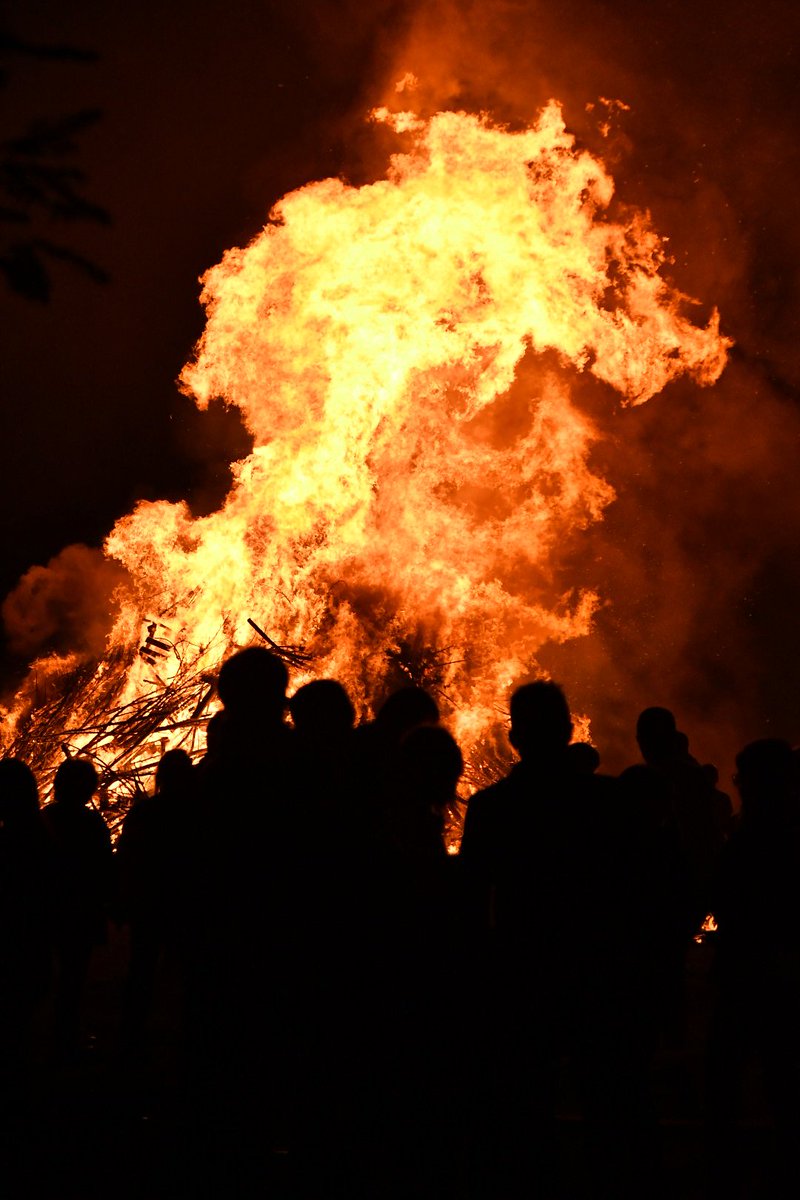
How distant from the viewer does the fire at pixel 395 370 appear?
1290cm

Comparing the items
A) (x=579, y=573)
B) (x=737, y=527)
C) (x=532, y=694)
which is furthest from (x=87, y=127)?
(x=737, y=527)

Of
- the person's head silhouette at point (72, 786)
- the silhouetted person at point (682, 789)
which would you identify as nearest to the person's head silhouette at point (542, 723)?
the silhouetted person at point (682, 789)

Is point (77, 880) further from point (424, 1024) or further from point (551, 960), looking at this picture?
point (551, 960)

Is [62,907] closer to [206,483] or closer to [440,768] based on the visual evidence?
[440,768]

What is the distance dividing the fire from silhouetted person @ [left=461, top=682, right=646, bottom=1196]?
9.59m

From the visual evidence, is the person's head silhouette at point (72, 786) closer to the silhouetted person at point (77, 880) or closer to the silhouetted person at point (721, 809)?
the silhouetted person at point (77, 880)

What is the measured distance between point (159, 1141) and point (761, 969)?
2.21 metres

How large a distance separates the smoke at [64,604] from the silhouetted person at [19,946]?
1059 cm

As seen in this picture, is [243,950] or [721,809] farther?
[721,809]

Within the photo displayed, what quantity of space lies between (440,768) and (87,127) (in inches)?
82.8

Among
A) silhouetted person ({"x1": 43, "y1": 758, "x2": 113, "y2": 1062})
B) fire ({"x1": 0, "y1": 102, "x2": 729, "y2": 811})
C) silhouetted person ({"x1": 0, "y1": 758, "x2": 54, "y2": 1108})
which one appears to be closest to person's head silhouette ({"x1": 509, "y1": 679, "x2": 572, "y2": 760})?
silhouetted person ({"x1": 0, "y1": 758, "x2": 54, "y2": 1108})

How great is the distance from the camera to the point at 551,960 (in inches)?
110

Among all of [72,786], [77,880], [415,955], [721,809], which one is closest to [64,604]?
[72,786]

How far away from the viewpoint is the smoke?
566 inches
